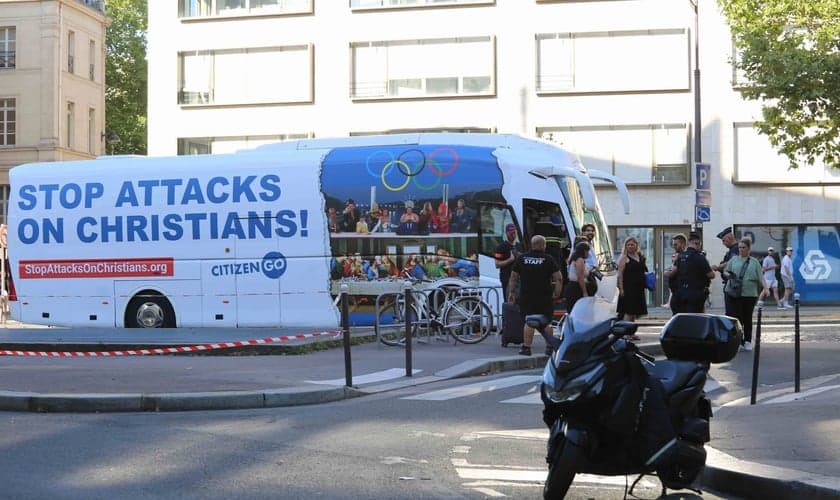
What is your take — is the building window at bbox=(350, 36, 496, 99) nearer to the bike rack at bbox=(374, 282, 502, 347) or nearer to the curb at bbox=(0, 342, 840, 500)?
the bike rack at bbox=(374, 282, 502, 347)

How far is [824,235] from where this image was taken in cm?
3722

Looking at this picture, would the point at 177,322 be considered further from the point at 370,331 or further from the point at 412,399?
the point at 412,399

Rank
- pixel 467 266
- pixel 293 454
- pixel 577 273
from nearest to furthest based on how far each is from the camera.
Answer: pixel 293 454 < pixel 577 273 < pixel 467 266

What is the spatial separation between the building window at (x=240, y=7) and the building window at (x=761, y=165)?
552 inches

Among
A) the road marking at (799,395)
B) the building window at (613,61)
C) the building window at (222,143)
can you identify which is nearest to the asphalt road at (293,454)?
the road marking at (799,395)

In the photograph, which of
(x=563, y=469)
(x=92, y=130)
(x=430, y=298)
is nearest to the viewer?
(x=563, y=469)

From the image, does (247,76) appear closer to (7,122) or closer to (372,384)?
(7,122)

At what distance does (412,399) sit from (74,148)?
146ft

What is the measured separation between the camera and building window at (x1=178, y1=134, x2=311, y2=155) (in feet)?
131

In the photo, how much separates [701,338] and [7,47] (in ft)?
164

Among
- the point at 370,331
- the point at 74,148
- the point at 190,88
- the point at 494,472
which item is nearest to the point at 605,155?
the point at 190,88

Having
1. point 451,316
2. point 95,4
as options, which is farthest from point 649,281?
point 95,4

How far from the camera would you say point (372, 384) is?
1366cm

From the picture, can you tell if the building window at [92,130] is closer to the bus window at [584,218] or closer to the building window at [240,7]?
the building window at [240,7]
